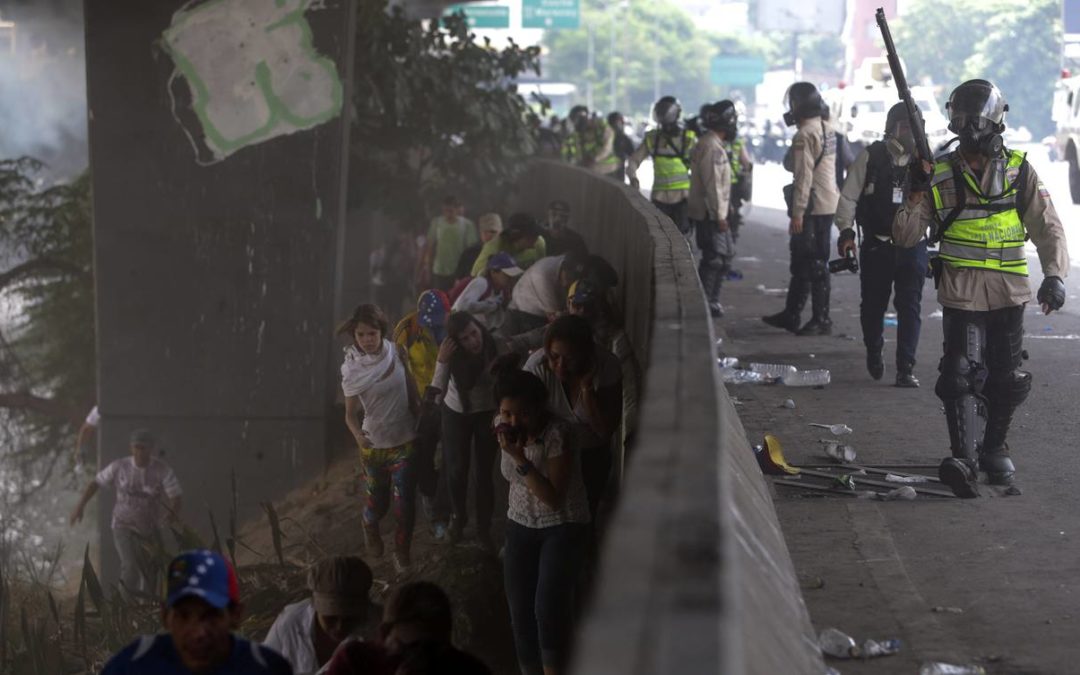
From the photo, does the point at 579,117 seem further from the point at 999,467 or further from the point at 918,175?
the point at 999,467

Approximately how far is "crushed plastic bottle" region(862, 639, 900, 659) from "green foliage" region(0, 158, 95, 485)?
38.6ft

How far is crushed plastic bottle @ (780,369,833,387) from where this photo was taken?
1200 centimetres

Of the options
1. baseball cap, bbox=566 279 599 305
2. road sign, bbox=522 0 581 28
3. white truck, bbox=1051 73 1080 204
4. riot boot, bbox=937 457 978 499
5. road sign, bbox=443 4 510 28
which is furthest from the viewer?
road sign, bbox=522 0 581 28

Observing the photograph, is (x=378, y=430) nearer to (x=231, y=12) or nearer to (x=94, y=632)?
(x=94, y=632)

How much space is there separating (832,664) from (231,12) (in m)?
8.95

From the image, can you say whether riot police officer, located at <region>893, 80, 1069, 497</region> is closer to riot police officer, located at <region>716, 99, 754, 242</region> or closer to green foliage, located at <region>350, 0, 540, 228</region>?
riot police officer, located at <region>716, 99, 754, 242</region>

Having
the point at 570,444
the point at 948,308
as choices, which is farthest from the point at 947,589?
the point at 948,308

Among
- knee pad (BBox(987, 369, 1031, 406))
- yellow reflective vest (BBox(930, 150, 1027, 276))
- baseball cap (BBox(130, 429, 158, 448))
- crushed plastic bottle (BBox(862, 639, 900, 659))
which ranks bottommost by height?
baseball cap (BBox(130, 429, 158, 448))

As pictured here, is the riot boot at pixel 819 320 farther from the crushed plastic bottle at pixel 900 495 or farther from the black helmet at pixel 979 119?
the black helmet at pixel 979 119

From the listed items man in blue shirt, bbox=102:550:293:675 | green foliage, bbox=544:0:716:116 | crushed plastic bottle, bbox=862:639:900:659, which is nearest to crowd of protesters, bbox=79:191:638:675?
man in blue shirt, bbox=102:550:293:675

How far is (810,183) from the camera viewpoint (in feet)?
Result: 44.2

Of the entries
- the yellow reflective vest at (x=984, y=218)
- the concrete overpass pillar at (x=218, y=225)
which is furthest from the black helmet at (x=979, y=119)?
the concrete overpass pillar at (x=218, y=225)

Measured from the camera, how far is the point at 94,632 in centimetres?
1165

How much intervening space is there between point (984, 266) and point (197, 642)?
5.08m
